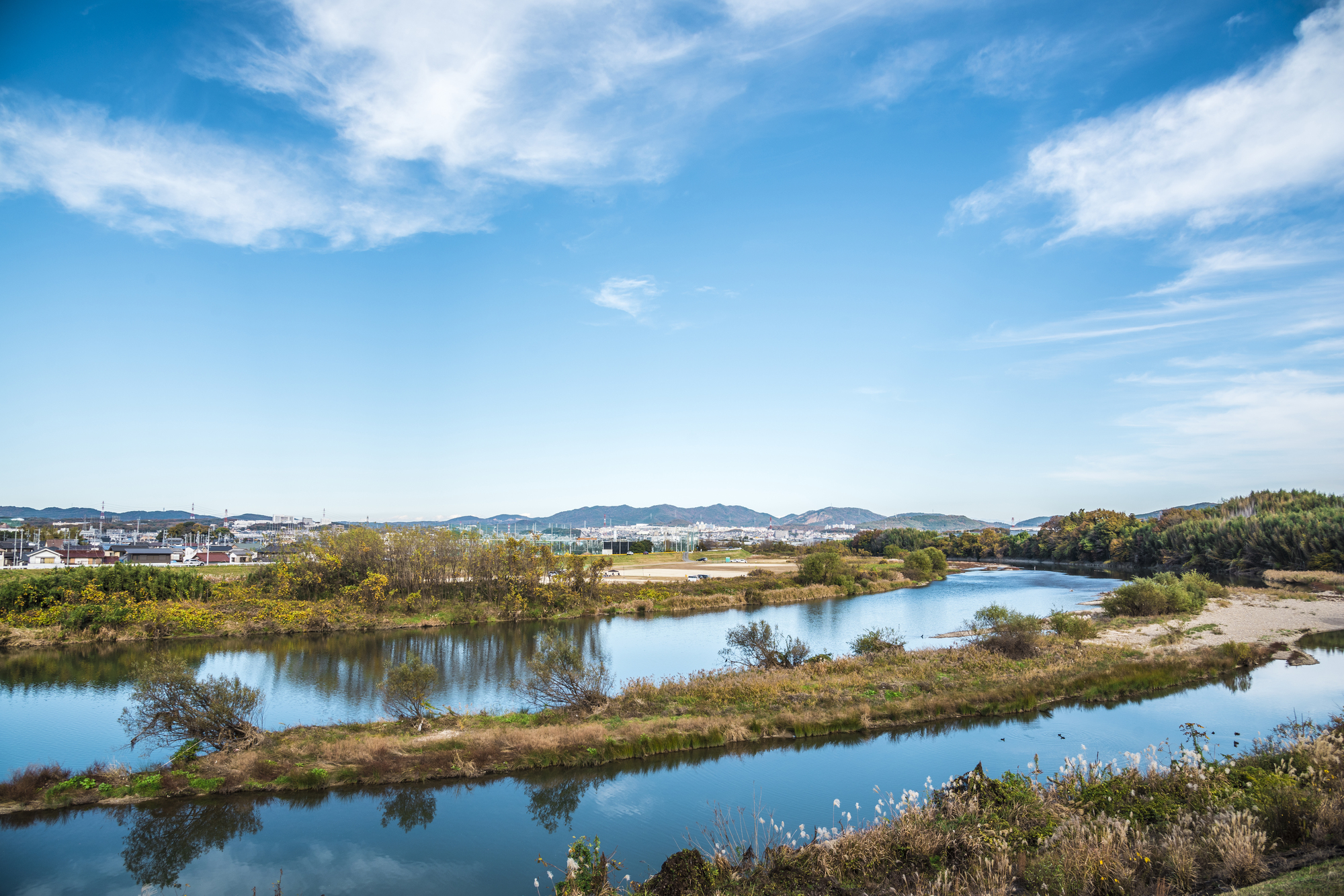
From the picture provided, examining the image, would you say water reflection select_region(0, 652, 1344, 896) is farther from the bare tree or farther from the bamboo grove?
the bamboo grove

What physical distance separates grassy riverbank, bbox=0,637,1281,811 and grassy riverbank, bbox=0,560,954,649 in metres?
22.7

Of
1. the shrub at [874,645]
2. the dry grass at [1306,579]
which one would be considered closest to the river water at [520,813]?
the shrub at [874,645]

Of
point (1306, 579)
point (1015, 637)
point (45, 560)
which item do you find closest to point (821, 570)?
point (1015, 637)

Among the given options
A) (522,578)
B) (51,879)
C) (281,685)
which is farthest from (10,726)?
(522,578)

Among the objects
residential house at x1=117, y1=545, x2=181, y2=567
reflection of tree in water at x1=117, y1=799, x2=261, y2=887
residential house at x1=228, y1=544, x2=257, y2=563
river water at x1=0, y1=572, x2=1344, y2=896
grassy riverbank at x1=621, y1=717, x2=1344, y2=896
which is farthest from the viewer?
residential house at x1=228, y1=544, x2=257, y2=563

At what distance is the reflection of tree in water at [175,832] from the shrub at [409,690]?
4.68 metres

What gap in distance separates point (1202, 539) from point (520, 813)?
296 feet

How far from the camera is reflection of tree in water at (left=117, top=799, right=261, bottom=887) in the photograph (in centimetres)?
1327

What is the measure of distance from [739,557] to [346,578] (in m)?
81.6

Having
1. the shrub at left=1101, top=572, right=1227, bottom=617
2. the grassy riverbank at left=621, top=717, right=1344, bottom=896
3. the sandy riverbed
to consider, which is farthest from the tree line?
the grassy riverbank at left=621, top=717, right=1344, bottom=896

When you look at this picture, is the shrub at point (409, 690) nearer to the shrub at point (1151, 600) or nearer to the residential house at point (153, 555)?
the shrub at point (1151, 600)

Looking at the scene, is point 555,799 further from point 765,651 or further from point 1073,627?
point 1073,627

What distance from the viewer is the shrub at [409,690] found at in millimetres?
20156

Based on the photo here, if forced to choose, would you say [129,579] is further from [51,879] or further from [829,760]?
[829,760]
